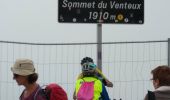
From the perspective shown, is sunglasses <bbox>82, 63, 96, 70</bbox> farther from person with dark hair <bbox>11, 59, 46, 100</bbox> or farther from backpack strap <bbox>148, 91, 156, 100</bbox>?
backpack strap <bbox>148, 91, 156, 100</bbox>

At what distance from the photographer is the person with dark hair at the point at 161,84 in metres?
4.53

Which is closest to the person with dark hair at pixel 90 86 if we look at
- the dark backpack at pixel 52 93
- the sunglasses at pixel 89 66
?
the sunglasses at pixel 89 66

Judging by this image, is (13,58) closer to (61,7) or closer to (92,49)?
(92,49)

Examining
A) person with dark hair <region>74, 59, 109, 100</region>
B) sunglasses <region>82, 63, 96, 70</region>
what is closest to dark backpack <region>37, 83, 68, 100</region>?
person with dark hair <region>74, 59, 109, 100</region>

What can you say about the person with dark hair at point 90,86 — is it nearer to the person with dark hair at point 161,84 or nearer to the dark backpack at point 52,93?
the dark backpack at point 52,93

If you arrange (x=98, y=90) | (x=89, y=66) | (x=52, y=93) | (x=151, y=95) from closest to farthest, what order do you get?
(x=151, y=95) → (x=52, y=93) → (x=98, y=90) → (x=89, y=66)

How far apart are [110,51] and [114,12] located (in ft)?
5.12

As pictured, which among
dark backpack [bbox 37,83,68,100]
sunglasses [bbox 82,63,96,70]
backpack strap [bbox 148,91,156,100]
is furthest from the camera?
sunglasses [bbox 82,63,96,70]

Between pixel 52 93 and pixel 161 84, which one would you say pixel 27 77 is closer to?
pixel 52 93

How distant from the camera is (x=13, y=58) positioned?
8.77 metres

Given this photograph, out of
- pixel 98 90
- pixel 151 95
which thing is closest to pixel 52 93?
pixel 151 95

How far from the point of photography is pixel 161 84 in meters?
4.59

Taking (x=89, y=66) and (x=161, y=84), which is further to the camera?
(x=89, y=66)

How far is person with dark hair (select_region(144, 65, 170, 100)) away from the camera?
4.53m
